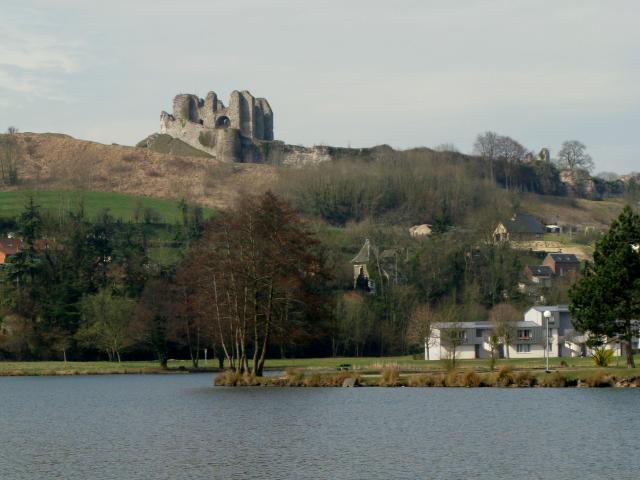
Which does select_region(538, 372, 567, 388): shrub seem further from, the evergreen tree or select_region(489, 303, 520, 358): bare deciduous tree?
select_region(489, 303, 520, 358): bare deciduous tree

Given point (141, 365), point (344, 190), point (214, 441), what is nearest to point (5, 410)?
point (214, 441)

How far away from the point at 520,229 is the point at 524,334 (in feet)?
164

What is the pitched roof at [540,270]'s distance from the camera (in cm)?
13088

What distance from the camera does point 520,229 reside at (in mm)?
148125

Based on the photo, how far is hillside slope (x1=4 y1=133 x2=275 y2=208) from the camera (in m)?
170

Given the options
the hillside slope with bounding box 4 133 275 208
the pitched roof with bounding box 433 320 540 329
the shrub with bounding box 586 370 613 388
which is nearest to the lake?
the shrub with bounding box 586 370 613 388

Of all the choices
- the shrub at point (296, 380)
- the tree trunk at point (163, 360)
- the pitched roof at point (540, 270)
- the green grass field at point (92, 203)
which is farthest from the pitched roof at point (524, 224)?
the shrub at point (296, 380)

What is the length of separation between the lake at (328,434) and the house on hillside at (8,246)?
63.7 m

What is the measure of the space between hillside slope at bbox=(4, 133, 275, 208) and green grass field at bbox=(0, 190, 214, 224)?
23.6 feet

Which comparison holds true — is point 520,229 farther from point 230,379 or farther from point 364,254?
point 230,379

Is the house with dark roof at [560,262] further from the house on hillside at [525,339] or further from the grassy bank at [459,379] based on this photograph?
the grassy bank at [459,379]

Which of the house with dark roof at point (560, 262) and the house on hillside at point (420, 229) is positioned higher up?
the house on hillside at point (420, 229)

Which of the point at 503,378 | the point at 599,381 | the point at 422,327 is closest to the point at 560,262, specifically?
the point at 422,327

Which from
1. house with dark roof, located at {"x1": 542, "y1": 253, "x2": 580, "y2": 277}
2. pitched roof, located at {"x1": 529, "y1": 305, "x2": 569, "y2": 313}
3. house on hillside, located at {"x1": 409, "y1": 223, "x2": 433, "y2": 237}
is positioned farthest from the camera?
house on hillside, located at {"x1": 409, "y1": 223, "x2": 433, "y2": 237}
